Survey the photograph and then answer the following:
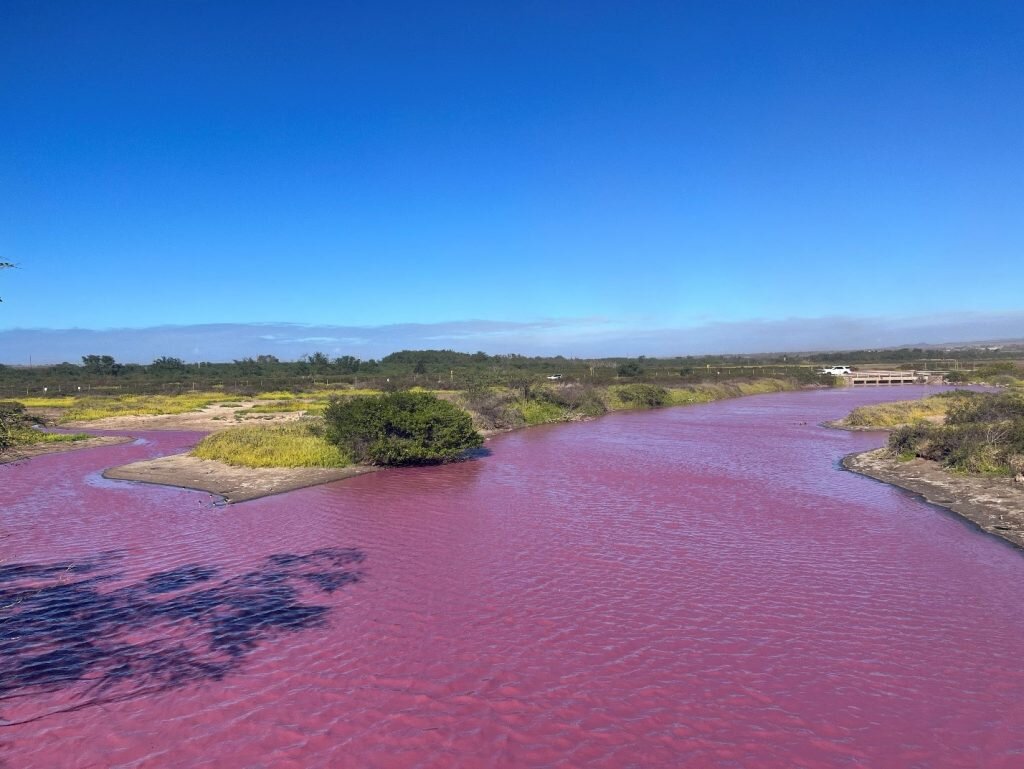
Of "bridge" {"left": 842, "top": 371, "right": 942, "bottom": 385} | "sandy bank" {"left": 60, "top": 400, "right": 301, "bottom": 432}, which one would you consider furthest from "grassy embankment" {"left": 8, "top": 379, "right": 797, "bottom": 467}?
"bridge" {"left": 842, "top": 371, "right": 942, "bottom": 385}

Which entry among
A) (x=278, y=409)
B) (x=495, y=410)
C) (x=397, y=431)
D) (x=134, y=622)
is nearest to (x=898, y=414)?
(x=495, y=410)

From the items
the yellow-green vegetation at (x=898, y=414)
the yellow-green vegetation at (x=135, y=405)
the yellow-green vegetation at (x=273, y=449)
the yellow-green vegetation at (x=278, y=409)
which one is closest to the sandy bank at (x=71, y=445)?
the yellow-green vegetation at (x=273, y=449)

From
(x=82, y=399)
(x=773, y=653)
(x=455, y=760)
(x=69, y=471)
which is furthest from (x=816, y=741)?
(x=82, y=399)

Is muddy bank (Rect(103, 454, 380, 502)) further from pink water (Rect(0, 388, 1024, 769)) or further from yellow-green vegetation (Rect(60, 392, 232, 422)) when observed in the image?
yellow-green vegetation (Rect(60, 392, 232, 422))

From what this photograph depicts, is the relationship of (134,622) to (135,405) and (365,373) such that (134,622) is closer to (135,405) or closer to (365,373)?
(135,405)

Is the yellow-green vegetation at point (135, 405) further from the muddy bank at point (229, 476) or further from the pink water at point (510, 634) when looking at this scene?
the pink water at point (510, 634)
